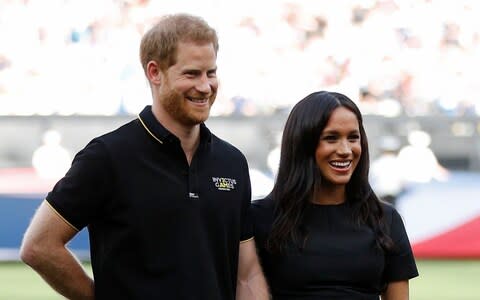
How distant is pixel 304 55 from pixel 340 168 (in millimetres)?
9679

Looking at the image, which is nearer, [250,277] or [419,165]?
[250,277]

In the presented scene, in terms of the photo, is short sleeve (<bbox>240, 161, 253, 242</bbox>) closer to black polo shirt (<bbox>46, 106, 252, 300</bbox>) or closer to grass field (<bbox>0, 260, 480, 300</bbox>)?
black polo shirt (<bbox>46, 106, 252, 300</bbox>)

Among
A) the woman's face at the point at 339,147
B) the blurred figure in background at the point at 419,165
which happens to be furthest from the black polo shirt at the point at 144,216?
the blurred figure in background at the point at 419,165

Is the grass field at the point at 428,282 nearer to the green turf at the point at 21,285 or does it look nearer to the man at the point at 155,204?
the green turf at the point at 21,285

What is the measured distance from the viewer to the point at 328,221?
3.56 m

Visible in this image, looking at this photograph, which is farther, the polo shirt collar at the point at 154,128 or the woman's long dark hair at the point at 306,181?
the woman's long dark hair at the point at 306,181

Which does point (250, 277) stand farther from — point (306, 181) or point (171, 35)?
point (171, 35)

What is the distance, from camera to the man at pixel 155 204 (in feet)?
10.5

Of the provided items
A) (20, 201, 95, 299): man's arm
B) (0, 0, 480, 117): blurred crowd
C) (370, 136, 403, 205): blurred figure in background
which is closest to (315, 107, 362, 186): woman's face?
(20, 201, 95, 299): man's arm

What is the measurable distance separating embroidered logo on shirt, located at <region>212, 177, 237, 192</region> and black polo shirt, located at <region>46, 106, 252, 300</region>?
0.18ft

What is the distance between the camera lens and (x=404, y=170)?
1166 centimetres

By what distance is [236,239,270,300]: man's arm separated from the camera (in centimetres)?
348

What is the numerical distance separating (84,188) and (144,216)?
0.19 meters

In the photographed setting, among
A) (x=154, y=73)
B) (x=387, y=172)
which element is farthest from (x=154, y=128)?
(x=387, y=172)
